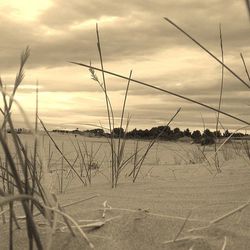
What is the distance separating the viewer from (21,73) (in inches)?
35.3

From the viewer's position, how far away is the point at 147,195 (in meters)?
1.65

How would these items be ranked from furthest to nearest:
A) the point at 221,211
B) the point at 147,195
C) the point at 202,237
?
the point at 147,195 < the point at 221,211 < the point at 202,237

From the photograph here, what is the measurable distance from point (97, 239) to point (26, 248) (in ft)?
0.50

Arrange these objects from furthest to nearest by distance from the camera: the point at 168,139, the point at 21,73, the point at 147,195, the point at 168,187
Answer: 1. the point at 168,139
2. the point at 168,187
3. the point at 147,195
4. the point at 21,73

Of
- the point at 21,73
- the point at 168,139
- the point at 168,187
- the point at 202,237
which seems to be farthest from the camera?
the point at 168,139

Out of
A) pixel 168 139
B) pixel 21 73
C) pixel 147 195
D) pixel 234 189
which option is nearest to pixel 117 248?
pixel 21 73

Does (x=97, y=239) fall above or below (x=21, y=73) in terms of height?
below

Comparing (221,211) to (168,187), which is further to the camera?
(168,187)

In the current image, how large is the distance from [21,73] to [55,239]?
1.23 feet

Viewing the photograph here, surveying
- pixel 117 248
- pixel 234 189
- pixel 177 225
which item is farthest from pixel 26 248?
pixel 234 189

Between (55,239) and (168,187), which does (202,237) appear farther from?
(168,187)

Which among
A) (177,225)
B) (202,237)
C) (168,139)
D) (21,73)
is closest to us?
(21,73)

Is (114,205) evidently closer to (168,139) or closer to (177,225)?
(177,225)

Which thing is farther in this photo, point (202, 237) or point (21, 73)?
point (202, 237)
